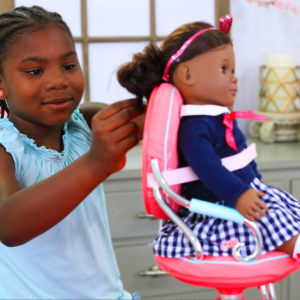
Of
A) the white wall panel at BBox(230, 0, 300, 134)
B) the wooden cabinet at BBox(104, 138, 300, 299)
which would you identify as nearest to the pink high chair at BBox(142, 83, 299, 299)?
the wooden cabinet at BBox(104, 138, 300, 299)

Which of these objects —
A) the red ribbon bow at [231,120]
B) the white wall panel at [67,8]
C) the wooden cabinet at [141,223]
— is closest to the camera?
the red ribbon bow at [231,120]

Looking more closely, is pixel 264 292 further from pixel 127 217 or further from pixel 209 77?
pixel 127 217

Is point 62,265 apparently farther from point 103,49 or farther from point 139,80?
point 103,49

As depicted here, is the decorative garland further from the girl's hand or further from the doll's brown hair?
the girl's hand

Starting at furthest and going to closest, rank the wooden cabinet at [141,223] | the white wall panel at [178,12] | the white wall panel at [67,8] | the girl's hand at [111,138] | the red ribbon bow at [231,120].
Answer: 1. the white wall panel at [178,12]
2. the white wall panel at [67,8]
3. the wooden cabinet at [141,223]
4. the red ribbon bow at [231,120]
5. the girl's hand at [111,138]

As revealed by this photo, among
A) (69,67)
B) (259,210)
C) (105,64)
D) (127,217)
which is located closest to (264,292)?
(259,210)

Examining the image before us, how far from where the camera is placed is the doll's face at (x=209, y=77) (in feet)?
2.07

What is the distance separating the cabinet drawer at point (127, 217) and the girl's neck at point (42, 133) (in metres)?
0.67

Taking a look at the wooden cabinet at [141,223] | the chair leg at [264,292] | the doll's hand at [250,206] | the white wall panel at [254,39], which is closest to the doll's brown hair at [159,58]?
the doll's hand at [250,206]

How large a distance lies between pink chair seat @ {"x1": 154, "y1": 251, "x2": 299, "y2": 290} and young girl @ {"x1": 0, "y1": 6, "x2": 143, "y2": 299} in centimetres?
17

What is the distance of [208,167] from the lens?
1.94 ft

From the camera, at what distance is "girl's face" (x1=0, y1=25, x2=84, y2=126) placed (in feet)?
2.19

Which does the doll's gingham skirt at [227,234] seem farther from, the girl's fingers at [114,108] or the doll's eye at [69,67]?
the doll's eye at [69,67]

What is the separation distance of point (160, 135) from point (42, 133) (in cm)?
27
